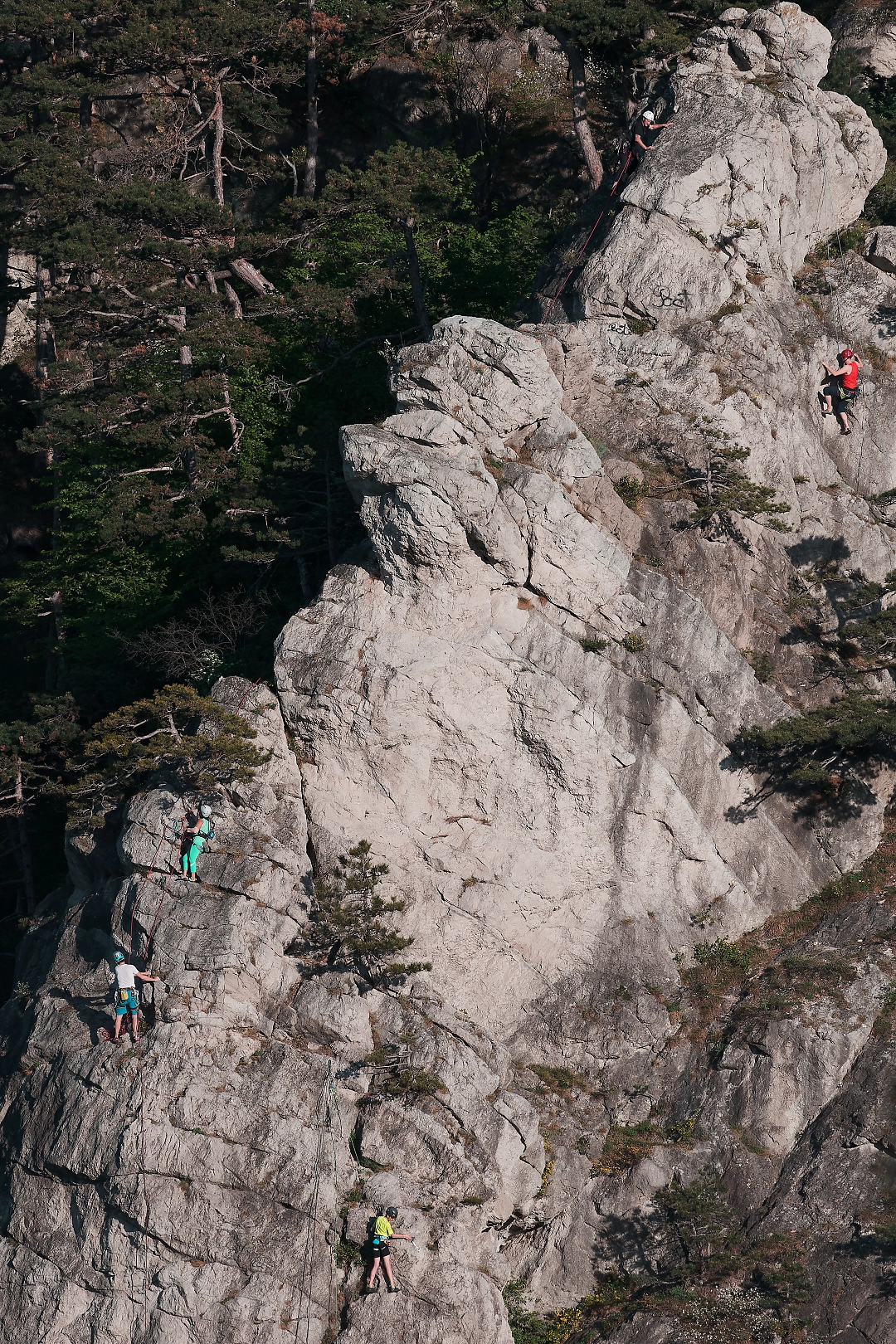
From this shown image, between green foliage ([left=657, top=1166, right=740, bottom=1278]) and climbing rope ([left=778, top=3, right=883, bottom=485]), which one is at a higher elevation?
climbing rope ([left=778, top=3, right=883, bottom=485])

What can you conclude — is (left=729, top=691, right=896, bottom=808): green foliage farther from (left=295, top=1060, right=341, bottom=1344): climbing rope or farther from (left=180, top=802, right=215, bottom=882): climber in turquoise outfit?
(left=180, top=802, right=215, bottom=882): climber in turquoise outfit

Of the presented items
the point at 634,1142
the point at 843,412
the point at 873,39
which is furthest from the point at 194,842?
the point at 873,39

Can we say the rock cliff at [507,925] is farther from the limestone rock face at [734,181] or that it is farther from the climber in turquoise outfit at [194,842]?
the climber in turquoise outfit at [194,842]

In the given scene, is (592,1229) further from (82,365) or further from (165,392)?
(82,365)

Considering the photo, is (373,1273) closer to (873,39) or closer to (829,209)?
(829,209)

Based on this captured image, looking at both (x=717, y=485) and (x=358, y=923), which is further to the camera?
(x=717, y=485)

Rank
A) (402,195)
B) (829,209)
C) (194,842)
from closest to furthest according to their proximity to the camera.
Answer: (194,842)
(402,195)
(829,209)

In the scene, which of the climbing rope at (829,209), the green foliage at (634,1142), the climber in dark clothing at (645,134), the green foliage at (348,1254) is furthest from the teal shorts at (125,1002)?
the climber in dark clothing at (645,134)

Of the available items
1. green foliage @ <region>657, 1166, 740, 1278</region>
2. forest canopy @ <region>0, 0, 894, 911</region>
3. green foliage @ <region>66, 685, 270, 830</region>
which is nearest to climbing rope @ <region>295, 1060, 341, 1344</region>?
green foliage @ <region>66, 685, 270, 830</region>

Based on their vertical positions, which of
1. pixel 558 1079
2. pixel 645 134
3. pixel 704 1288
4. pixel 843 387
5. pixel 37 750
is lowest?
pixel 704 1288
